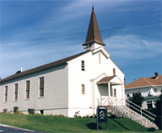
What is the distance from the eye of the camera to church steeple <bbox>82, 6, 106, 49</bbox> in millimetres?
35847

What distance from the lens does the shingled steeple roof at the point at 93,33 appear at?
36.0 m

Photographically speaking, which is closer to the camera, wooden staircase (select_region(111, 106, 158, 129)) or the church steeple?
wooden staircase (select_region(111, 106, 158, 129))

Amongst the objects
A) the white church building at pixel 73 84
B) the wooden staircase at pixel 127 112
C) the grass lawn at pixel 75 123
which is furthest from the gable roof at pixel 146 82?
the grass lawn at pixel 75 123

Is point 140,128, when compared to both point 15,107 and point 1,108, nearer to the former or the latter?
point 15,107

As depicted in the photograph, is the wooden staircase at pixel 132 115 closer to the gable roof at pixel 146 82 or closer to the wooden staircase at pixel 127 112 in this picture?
the wooden staircase at pixel 127 112

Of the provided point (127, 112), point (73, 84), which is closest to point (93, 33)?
point (73, 84)

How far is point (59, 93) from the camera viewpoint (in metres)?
29.8

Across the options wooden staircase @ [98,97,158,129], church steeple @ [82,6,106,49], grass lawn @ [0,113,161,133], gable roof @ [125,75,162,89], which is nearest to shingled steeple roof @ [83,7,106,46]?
church steeple @ [82,6,106,49]

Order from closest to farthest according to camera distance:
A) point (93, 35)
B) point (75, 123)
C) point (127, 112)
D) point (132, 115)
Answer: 1. point (75, 123)
2. point (132, 115)
3. point (127, 112)
4. point (93, 35)

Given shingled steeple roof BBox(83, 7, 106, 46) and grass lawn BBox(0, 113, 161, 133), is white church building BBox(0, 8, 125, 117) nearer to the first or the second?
shingled steeple roof BBox(83, 7, 106, 46)

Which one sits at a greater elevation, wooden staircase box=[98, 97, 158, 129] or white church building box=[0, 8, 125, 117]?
white church building box=[0, 8, 125, 117]

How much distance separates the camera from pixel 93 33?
3672 cm

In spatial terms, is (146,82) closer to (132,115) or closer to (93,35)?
(93,35)

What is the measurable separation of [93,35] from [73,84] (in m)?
10.4
